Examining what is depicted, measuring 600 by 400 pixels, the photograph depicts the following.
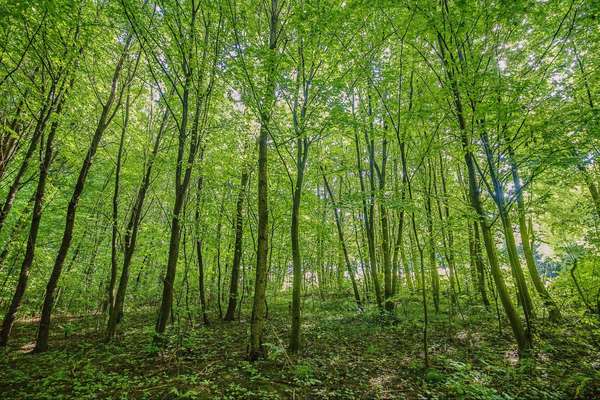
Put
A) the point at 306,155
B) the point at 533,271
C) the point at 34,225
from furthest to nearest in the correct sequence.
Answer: the point at 533,271 → the point at 34,225 → the point at 306,155

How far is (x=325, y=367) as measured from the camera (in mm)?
5617

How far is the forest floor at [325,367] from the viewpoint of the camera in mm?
4504

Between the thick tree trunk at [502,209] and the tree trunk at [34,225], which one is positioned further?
the tree trunk at [34,225]

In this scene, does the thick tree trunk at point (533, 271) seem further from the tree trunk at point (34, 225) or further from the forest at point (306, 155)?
the tree trunk at point (34, 225)

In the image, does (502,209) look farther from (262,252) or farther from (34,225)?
(34,225)

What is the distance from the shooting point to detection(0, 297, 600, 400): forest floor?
450 centimetres

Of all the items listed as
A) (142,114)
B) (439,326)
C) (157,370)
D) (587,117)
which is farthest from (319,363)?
(142,114)

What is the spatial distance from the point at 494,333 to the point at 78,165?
1475cm

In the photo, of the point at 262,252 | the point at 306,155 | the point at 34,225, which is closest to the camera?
the point at 262,252

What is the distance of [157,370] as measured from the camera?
17.9 ft

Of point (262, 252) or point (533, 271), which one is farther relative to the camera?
point (533, 271)

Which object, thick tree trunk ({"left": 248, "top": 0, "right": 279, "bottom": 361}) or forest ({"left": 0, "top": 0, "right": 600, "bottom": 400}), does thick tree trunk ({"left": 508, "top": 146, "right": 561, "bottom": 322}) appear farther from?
thick tree trunk ({"left": 248, "top": 0, "right": 279, "bottom": 361})

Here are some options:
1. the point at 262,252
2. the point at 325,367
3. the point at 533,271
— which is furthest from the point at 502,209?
the point at 262,252

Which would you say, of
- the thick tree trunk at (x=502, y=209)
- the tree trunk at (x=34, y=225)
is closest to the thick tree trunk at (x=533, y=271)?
the thick tree trunk at (x=502, y=209)
